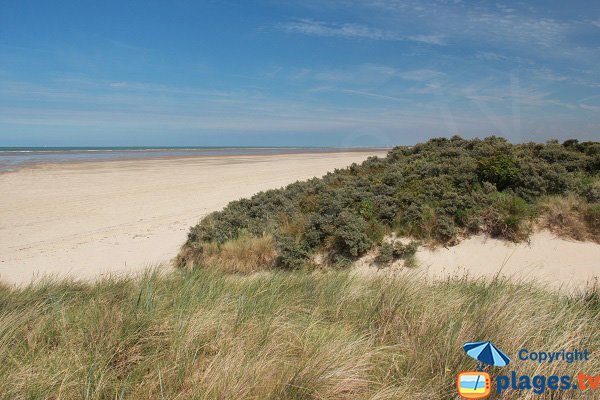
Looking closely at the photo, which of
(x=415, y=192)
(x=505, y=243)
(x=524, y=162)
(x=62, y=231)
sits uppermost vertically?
(x=524, y=162)

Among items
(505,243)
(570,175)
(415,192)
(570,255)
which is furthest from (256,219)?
(570,175)

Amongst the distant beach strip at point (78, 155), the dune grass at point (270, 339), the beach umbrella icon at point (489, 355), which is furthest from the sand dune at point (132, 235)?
the distant beach strip at point (78, 155)

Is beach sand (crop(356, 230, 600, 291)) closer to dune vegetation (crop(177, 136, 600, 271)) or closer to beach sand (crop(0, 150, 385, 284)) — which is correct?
dune vegetation (crop(177, 136, 600, 271))

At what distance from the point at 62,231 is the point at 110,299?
10.1 metres

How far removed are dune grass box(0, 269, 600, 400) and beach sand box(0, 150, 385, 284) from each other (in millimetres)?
3061

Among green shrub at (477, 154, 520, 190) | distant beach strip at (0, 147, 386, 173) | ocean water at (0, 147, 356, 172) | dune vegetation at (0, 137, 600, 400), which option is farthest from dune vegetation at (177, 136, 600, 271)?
ocean water at (0, 147, 356, 172)

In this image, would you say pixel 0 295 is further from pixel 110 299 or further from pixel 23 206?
pixel 23 206

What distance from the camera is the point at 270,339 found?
3.27 m

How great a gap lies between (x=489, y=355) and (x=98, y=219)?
14.3m

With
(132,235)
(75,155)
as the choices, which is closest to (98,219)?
(132,235)

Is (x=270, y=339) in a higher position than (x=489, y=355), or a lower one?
lower

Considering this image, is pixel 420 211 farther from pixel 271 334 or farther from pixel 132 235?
pixel 132 235

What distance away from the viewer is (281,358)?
9.89ft

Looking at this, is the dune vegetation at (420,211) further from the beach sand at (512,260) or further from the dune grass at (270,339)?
the dune grass at (270,339)
